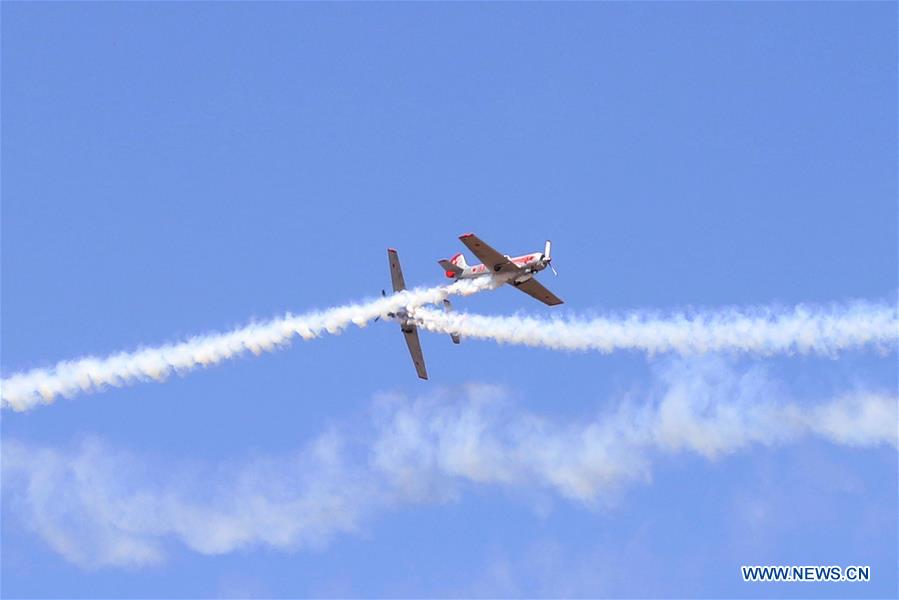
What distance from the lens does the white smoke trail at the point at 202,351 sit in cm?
6469

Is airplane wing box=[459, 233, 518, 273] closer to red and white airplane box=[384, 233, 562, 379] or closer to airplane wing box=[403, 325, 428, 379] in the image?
red and white airplane box=[384, 233, 562, 379]

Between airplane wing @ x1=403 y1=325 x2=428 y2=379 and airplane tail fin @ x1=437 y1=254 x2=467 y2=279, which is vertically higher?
airplane tail fin @ x1=437 y1=254 x2=467 y2=279

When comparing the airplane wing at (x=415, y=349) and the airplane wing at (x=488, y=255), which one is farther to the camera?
the airplane wing at (x=415, y=349)

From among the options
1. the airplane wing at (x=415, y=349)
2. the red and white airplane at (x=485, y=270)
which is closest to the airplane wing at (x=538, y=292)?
the red and white airplane at (x=485, y=270)

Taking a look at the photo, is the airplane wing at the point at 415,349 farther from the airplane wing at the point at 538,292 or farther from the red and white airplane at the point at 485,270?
the airplane wing at the point at 538,292

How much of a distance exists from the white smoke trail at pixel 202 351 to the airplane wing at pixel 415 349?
1553 mm

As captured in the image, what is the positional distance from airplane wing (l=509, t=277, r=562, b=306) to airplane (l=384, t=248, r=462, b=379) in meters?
2.71

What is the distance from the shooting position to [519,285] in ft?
228

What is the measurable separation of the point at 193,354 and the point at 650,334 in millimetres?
15366

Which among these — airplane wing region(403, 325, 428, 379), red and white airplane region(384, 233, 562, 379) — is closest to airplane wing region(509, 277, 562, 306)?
red and white airplane region(384, 233, 562, 379)

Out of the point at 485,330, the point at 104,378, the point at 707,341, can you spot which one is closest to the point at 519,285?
the point at 485,330

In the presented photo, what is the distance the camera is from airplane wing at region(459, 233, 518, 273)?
6681cm

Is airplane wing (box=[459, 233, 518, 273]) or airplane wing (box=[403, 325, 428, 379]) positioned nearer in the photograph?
airplane wing (box=[459, 233, 518, 273])

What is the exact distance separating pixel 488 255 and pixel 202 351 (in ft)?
33.5
